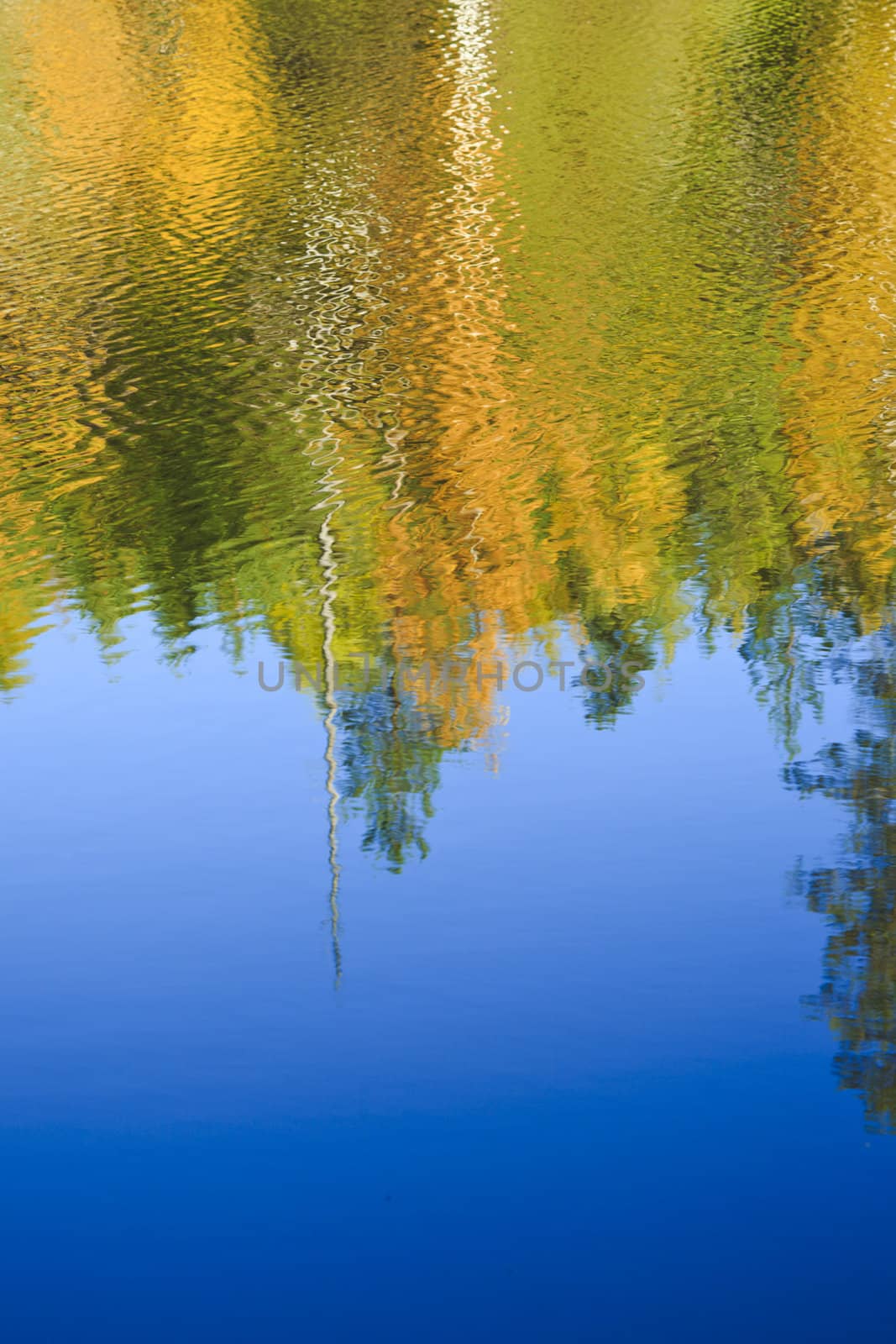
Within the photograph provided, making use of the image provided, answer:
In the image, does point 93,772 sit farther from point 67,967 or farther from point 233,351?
point 233,351

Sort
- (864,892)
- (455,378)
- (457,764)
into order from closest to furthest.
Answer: (864,892) < (457,764) < (455,378)

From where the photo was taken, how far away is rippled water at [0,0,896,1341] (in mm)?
5777

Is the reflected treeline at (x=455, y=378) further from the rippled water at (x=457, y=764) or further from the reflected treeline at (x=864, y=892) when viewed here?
the reflected treeline at (x=864, y=892)

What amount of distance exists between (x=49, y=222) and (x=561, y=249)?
7.34 metres

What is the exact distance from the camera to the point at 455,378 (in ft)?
47.3

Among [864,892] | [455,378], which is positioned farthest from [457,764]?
[455,378]

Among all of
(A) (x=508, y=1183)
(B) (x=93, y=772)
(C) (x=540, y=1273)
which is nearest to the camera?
(C) (x=540, y=1273)

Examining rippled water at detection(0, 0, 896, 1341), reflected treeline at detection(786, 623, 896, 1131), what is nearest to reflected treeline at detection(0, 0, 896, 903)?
rippled water at detection(0, 0, 896, 1341)

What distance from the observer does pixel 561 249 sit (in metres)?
17.5

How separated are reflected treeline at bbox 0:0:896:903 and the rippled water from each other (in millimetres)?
57

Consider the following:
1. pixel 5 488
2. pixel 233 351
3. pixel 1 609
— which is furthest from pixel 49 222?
pixel 1 609

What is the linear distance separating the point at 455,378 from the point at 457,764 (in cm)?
643

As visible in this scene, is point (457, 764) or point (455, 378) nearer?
point (457, 764)

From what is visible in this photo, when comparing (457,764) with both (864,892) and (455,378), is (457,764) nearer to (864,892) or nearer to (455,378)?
(864,892)
